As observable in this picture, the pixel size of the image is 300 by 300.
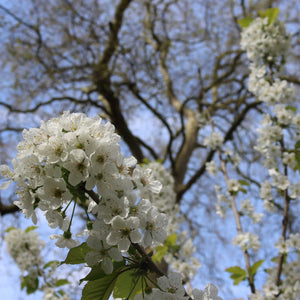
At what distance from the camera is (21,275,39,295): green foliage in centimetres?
302

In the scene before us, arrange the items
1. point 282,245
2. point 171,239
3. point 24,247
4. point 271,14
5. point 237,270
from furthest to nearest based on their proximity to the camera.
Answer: point 24,247, point 271,14, point 171,239, point 282,245, point 237,270

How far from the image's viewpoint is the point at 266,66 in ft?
9.98

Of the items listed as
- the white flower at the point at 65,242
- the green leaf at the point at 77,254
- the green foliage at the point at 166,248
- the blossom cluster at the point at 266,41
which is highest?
the blossom cluster at the point at 266,41

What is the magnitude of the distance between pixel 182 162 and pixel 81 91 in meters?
2.34

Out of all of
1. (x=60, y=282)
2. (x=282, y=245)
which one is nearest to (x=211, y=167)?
(x=282, y=245)

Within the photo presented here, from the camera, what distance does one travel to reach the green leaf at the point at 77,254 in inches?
36.7

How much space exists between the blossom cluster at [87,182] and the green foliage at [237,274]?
1612 millimetres

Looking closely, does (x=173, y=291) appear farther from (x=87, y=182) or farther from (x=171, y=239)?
(x=171, y=239)

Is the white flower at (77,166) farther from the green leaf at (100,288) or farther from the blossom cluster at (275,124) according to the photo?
the blossom cluster at (275,124)

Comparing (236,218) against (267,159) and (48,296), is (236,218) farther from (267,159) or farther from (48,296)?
(48,296)

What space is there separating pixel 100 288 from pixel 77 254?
0.13 meters

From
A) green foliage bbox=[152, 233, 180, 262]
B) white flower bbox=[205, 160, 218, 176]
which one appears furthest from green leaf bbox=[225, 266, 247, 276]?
white flower bbox=[205, 160, 218, 176]

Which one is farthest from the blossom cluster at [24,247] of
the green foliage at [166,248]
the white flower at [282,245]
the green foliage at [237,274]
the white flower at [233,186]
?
the white flower at [282,245]

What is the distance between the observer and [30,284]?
304 cm
